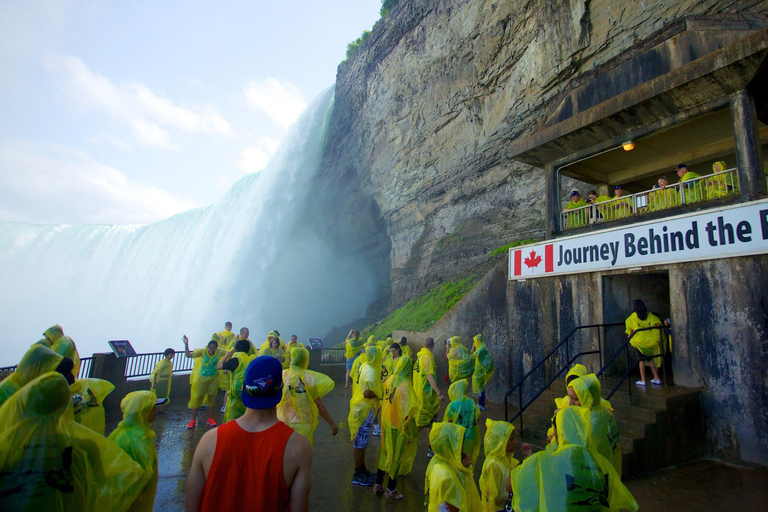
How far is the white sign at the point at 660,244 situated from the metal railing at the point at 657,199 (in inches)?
29.3

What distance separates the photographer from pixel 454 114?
24297 millimetres

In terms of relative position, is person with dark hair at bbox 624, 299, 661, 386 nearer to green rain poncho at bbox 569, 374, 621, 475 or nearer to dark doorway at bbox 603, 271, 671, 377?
dark doorway at bbox 603, 271, 671, 377

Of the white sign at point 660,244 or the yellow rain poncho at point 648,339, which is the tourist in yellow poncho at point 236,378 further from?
the white sign at point 660,244

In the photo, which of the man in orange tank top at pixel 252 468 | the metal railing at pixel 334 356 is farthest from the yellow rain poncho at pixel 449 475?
the metal railing at pixel 334 356

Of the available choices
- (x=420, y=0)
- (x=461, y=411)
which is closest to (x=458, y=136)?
(x=420, y=0)

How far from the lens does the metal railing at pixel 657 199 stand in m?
7.91

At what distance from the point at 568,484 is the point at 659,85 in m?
8.47

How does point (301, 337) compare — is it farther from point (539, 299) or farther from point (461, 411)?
point (461, 411)

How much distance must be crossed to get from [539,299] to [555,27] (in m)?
13.2

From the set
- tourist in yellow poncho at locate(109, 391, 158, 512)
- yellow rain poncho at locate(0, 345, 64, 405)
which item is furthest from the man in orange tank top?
yellow rain poncho at locate(0, 345, 64, 405)

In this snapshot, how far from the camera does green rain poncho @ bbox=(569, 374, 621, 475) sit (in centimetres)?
373

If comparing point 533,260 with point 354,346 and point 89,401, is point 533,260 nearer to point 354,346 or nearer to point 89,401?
point 354,346

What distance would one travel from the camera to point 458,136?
2412 centimetres

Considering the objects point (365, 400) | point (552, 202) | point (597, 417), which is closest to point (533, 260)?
point (552, 202)
